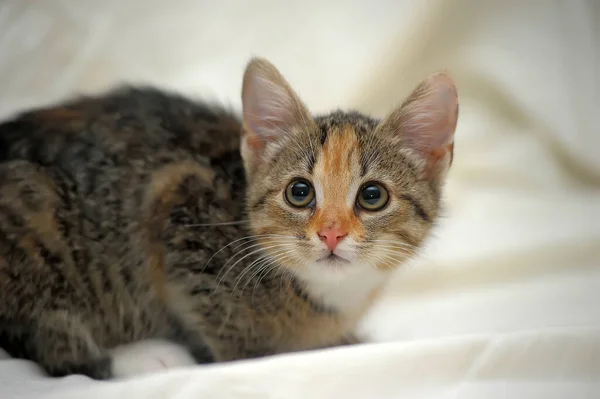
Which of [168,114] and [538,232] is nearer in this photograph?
[168,114]

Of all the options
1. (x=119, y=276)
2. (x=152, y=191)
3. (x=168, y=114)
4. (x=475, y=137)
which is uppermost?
(x=475, y=137)

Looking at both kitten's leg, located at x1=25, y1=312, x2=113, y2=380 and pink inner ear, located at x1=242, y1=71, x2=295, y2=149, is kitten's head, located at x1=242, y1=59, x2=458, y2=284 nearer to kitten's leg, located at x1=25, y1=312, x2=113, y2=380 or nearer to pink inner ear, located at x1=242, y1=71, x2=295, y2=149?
pink inner ear, located at x1=242, y1=71, x2=295, y2=149

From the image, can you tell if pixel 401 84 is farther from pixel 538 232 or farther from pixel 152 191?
pixel 152 191

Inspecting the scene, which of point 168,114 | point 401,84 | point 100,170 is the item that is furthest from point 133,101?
point 401,84

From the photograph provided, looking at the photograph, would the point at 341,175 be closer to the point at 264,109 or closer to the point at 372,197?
the point at 372,197

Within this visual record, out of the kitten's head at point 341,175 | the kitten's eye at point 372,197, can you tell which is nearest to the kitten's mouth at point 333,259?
the kitten's head at point 341,175

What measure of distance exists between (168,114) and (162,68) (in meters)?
0.64

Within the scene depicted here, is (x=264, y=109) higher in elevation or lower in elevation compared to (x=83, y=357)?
higher

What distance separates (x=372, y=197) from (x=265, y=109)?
332 mm

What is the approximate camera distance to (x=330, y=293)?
4.60 ft

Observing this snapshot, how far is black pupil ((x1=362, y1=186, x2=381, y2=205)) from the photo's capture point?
1.30m

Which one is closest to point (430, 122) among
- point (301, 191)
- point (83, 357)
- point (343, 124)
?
point (343, 124)

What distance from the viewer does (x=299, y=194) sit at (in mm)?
1327

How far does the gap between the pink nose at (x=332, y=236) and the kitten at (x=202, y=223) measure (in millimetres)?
18
